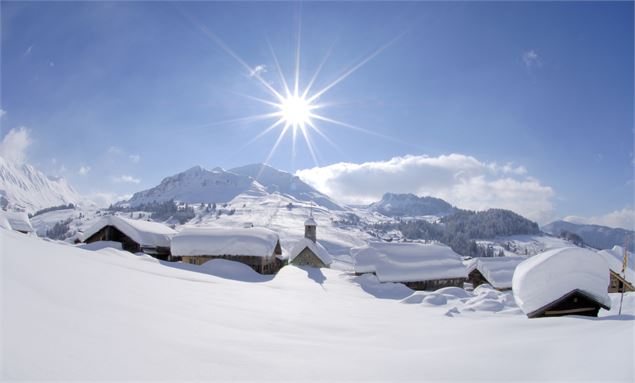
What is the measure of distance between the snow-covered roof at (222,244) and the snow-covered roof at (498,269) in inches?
1151

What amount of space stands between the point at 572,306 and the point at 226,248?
27674 mm

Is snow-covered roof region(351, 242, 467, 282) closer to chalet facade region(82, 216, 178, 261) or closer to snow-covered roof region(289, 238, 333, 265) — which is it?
snow-covered roof region(289, 238, 333, 265)

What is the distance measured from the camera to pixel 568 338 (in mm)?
6938

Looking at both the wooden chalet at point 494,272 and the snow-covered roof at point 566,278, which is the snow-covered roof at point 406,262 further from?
the snow-covered roof at point 566,278

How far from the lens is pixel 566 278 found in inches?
577

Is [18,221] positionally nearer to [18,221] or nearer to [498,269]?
[18,221]

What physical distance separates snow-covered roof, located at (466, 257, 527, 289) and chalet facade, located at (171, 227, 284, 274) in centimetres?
2916

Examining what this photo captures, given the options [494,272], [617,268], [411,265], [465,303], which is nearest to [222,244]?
[411,265]

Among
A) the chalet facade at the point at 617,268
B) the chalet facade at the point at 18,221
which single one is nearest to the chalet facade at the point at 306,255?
the chalet facade at the point at 617,268

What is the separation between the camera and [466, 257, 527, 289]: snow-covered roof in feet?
138

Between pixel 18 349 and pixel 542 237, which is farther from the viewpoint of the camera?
pixel 542 237

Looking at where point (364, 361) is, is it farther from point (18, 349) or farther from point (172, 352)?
point (18, 349)

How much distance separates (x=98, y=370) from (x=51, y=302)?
5.98ft

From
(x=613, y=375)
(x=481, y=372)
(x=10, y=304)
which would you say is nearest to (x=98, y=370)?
(x=10, y=304)
